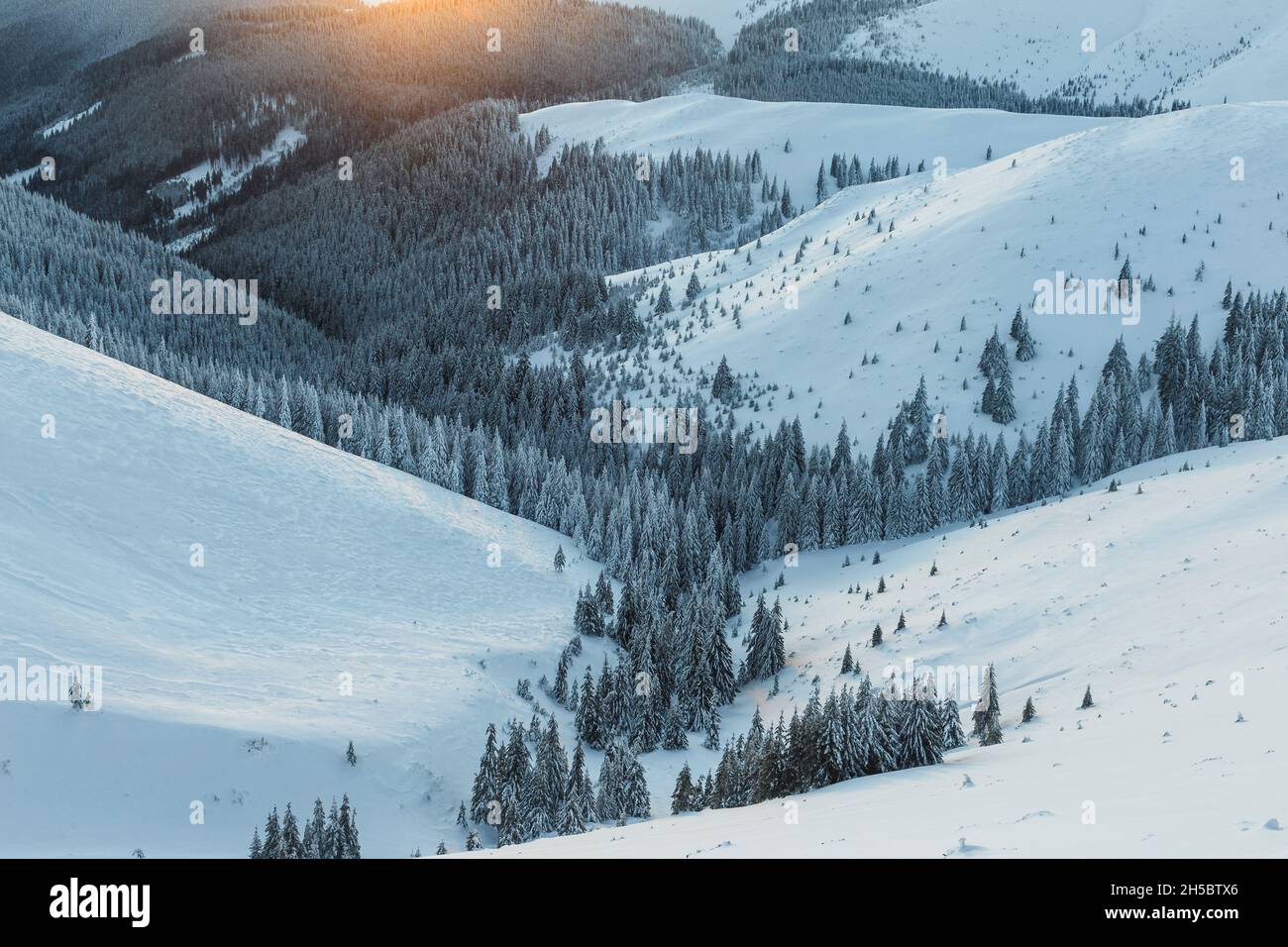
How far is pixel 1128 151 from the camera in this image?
121562 millimetres

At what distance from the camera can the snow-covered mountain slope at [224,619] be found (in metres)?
31.3

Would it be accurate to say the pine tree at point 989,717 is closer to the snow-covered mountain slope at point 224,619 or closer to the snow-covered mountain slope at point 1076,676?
the snow-covered mountain slope at point 1076,676

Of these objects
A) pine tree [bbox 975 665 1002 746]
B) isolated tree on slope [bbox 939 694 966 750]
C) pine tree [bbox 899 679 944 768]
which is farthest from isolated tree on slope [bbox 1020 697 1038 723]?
pine tree [bbox 899 679 944 768]

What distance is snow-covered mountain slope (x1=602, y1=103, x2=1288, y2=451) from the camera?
97312 millimetres

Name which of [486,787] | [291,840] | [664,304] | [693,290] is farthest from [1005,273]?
[291,840]

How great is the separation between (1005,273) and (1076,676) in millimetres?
76184

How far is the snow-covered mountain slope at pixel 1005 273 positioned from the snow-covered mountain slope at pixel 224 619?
1730 inches

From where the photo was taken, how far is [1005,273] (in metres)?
106

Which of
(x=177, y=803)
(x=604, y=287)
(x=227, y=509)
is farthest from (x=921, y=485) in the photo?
(x=604, y=287)

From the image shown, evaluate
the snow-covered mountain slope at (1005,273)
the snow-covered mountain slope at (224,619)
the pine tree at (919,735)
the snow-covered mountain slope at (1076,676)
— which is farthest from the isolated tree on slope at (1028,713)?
the snow-covered mountain slope at (1005,273)

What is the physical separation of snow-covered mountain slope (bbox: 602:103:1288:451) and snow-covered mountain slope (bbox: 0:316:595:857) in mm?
43946

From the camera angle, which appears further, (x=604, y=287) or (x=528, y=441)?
(x=604, y=287)

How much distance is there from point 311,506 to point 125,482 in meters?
11.7

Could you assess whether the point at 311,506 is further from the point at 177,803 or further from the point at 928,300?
the point at 928,300
